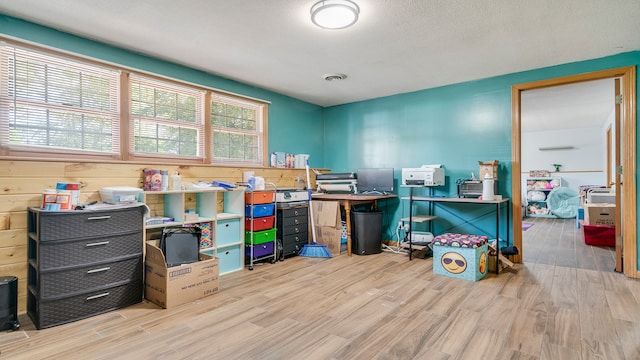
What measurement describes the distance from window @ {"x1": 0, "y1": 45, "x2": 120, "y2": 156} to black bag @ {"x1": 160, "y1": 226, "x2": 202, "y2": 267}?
1031mm

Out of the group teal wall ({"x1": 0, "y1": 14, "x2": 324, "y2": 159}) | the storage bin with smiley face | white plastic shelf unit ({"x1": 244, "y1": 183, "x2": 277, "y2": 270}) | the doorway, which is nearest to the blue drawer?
white plastic shelf unit ({"x1": 244, "y1": 183, "x2": 277, "y2": 270})

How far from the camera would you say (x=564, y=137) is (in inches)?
325

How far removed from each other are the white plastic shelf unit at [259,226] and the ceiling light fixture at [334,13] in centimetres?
196

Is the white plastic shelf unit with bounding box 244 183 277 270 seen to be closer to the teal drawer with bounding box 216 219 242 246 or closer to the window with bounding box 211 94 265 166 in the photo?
the teal drawer with bounding box 216 219 242 246

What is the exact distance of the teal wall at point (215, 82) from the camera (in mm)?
2676

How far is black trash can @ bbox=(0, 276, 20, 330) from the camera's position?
217cm

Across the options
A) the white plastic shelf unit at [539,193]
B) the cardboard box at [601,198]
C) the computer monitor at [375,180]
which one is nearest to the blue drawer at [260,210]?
the computer monitor at [375,180]

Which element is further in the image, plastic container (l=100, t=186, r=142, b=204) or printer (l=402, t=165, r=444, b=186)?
printer (l=402, t=165, r=444, b=186)

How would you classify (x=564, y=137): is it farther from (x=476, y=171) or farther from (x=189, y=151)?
(x=189, y=151)

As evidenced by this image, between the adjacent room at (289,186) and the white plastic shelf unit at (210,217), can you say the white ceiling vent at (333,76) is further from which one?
the white plastic shelf unit at (210,217)

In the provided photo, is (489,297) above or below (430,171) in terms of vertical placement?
below

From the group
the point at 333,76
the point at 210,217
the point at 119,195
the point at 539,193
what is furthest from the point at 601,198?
the point at 119,195

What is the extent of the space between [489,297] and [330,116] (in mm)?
3832

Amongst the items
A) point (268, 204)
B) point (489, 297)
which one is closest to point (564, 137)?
point (489, 297)
